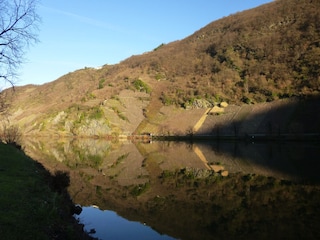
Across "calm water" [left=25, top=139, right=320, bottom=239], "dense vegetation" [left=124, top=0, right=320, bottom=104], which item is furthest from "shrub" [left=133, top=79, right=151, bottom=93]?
"calm water" [left=25, top=139, right=320, bottom=239]

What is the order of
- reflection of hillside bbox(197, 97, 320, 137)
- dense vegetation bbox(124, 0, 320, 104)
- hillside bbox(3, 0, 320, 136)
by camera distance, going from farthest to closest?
hillside bbox(3, 0, 320, 136) < dense vegetation bbox(124, 0, 320, 104) < reflection of hillside bbox(197, 97, 320, 137)

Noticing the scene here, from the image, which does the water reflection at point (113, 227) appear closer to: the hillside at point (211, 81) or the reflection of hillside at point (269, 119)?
the reflection of hillside at point (269, 119)

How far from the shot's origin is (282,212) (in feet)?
65.3

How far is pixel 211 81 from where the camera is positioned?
13262 cm

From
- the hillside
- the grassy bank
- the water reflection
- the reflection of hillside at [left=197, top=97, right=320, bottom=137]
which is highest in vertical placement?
the hillside

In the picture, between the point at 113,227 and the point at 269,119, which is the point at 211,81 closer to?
the point at 269,119

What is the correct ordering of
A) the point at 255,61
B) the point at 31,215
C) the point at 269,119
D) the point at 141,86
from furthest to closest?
the point at 141,86, the point at 255,61, the point at 269,119, the point at 31,215

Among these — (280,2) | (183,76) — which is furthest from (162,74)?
(280,2)

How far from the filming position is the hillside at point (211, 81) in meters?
A: 108

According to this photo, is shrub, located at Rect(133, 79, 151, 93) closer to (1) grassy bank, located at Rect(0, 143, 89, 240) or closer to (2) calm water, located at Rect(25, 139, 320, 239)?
(2) calm water, located at Rect(25, 139, 320, 239)

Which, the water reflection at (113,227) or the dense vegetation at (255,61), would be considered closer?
the water reflection at (113,227)

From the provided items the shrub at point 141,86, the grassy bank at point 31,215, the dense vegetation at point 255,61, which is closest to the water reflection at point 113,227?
the grassy bank at point 31,215

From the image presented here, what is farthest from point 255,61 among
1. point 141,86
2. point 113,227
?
point 113,227

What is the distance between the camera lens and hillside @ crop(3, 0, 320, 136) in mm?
108000
